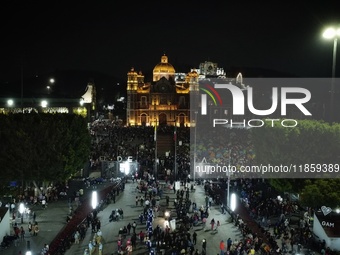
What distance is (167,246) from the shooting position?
2116 cm

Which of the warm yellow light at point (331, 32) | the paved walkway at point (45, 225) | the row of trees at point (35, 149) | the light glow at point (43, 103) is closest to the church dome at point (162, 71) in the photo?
the light glow at point (43, 103)

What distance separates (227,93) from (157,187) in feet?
234

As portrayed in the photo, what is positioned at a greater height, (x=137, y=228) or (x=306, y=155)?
(x=306, y=155)

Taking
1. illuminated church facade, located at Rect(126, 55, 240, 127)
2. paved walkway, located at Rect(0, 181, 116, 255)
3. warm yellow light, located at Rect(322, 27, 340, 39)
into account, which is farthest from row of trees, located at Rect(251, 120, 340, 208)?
illuminated church facade, located at Rect(126, 55, 240, 127)

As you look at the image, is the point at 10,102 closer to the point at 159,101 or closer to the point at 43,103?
the point at 43,103

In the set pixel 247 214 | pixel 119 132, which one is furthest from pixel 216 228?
pixel 119 132

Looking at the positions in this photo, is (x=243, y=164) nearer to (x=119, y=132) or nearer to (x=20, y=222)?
(x=20, y=222)

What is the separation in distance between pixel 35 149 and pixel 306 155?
1696 centimetres

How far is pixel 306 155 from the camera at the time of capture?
28.0 meters

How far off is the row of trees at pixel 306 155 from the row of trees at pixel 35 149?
44.2ft

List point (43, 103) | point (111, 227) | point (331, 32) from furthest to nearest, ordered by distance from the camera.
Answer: point (43, 103) < point (111, 227) < point (331, 32)

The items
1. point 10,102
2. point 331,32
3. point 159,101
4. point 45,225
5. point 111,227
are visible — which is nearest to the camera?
point 331,32

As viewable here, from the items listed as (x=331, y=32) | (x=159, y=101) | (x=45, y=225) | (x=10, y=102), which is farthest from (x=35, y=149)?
(x=159, y=101)

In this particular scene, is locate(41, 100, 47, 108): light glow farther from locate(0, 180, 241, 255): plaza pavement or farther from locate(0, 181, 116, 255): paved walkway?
locate(0, 180, 241, 255): plaza pavement
